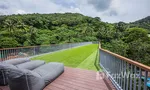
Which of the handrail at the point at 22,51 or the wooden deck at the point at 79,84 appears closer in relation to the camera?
the wooden deck at the point at 79,84

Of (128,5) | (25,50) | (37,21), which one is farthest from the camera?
(37,21)

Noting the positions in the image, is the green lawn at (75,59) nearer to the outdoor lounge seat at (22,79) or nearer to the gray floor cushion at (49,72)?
the gray floor cushion at (49,72)

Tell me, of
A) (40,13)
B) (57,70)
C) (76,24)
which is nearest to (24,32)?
(40,13)

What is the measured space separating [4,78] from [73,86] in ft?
5.90

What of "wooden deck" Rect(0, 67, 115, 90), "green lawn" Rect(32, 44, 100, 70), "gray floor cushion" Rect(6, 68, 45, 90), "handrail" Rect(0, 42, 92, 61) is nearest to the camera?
"gray floor cushion" Rect(6, 68, 45, 90)

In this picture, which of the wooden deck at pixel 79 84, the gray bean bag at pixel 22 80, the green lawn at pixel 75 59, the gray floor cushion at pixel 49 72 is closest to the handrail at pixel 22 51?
the green lawn at pixel 75 59

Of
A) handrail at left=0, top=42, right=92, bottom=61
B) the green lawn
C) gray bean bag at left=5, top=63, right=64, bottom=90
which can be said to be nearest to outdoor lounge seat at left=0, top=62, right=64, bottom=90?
gray bean bag at left=5, top=63, right=64, bottom=90

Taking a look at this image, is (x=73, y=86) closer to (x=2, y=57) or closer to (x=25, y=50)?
(x=2, y=57)

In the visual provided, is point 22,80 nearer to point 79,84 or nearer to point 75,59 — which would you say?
point 79,84

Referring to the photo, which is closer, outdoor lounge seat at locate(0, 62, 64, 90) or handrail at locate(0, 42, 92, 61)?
outdoor lounge seat at locate(0, 62, 64, 90)

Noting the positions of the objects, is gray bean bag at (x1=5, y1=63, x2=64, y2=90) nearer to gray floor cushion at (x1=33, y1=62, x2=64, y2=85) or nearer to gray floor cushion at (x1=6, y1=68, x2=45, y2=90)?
gray floor cushion at (x1=6, y1=68, x2=45, y2=90)

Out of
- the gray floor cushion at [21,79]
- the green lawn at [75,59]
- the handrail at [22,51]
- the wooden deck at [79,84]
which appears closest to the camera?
the gray floor cushion at [21,79]

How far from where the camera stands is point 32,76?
2758 millimetres

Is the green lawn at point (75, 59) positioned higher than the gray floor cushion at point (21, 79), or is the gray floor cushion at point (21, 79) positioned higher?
the gray floor cushion at point (21, 79)
